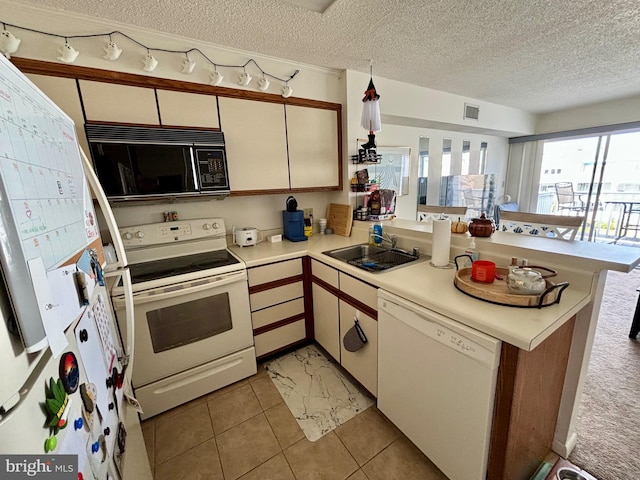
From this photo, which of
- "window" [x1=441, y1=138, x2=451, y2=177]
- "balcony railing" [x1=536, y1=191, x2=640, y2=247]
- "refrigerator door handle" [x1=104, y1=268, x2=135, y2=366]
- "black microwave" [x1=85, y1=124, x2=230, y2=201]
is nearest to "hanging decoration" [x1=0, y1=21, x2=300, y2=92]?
"black microwave" [x1=85, y1=124, x2=230, y2=201]

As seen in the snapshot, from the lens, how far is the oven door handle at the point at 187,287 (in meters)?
1.57

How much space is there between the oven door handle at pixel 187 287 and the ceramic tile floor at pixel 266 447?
0.83 meters

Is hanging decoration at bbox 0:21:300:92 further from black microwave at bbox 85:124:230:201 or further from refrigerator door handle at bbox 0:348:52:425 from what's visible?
refrigerator door handle at bbox 0:348:52:425

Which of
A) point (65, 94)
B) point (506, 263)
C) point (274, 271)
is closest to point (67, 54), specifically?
point (65, 94)

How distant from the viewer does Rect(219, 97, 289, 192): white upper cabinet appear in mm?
2043

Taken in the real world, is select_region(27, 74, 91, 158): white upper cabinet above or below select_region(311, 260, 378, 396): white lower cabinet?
above

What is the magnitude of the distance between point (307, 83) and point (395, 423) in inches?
105

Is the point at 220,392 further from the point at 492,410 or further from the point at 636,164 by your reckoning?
the point at 636,164

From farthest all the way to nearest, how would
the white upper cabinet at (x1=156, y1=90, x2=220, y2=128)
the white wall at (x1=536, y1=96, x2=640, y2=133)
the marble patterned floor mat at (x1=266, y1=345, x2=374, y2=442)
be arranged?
the white wall at (x1=536, y1=96, x2=640, y2=133) < the white upper cabinet at (x1=156, y1=90, x2=220, y2=128) < the marble patterned floor mat at (x1=266, y1=345, x2=374, y2=442)

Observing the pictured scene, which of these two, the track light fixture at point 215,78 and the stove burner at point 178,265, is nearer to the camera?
the stove burner at point 178,265

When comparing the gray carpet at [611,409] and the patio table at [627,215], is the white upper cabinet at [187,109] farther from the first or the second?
the patio table at [627,215]

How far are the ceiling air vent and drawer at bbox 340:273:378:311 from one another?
9.88 ft

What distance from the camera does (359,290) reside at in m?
1.67

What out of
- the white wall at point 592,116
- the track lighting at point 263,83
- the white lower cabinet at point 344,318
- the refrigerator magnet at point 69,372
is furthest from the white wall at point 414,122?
the refrigerator magnet at point 69,372
